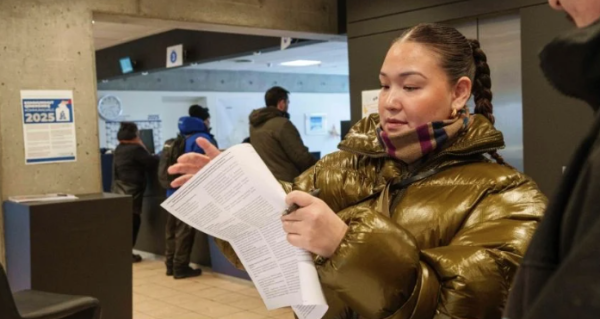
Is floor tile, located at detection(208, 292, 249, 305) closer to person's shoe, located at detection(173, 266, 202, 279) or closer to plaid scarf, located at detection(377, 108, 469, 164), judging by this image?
person's shoe, located at detection(173, 266, 202, 279)

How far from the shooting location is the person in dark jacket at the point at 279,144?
5.26 m

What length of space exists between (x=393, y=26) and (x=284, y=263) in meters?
4.24

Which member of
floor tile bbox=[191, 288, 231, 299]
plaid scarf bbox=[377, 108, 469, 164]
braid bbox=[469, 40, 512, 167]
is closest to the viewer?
plaid scarf bbox=[377, 108, 469, 164]

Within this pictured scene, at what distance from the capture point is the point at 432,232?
1.25 metres

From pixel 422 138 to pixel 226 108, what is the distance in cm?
1197

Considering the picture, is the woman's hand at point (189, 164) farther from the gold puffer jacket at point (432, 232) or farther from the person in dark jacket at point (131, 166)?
the person in dark jacket at point (131, 166)

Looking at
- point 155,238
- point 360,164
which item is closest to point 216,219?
point 360,164

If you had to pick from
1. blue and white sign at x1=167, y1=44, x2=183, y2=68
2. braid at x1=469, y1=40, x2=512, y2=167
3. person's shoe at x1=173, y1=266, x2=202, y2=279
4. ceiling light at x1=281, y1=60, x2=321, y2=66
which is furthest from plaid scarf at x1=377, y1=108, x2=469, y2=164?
ceiling light at x1=281, y1=60, x2=321, y2=66

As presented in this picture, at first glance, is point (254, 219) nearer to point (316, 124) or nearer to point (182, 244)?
point (182, 244)

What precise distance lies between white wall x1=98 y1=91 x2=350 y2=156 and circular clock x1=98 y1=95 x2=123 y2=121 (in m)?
0.08

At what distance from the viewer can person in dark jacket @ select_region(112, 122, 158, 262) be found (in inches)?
275

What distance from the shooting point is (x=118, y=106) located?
11.8 m

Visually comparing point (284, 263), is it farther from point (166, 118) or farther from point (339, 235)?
point (166, 118)

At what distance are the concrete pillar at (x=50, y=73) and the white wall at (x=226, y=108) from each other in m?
7.56
